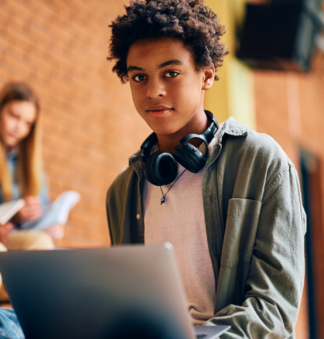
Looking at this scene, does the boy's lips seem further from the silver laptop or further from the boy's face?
the silver laptop

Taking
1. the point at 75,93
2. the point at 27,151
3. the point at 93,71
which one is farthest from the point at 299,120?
the point at 27,151

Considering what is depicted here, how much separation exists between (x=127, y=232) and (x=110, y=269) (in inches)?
21.0

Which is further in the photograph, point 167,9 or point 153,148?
point 153,148

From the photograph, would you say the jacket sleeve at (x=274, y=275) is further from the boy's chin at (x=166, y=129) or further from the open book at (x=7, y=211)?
the open book at (x=7, y=211)

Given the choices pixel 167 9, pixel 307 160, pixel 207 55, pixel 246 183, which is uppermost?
pixel 167 9

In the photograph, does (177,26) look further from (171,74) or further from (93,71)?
(93,71)

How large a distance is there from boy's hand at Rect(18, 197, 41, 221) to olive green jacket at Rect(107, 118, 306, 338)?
1469mm

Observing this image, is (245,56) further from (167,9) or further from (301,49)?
(167,9)

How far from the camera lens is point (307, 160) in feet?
18.9

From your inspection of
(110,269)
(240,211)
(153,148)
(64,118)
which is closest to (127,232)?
(153,148)

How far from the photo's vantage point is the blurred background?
2965 mm

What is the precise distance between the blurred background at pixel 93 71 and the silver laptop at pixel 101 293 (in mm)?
2015

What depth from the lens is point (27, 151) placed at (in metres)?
2.65

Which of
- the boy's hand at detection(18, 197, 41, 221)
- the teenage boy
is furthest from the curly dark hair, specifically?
the boy's hand at detection(18, 197, 41, 221)
